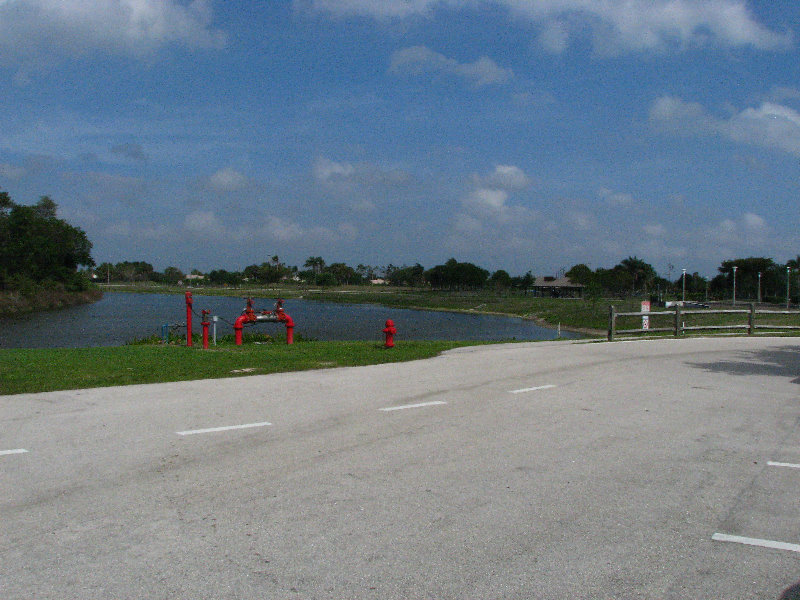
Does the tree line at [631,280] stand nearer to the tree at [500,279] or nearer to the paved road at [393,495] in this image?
the tree at [500,279]

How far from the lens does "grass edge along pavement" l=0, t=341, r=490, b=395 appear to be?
38.0 feet

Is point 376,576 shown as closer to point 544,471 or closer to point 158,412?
point 544,471

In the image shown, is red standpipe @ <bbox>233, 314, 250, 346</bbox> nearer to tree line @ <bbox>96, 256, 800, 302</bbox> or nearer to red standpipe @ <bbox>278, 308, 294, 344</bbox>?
red standpipe @ <bbox>278, 308, 294, 344</bbox>

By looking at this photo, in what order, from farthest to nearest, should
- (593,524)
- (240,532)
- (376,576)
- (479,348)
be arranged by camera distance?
(479,348) → (593,524) → (240,532) → (376,576)

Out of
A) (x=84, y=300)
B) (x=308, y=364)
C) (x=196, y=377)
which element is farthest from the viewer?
(x=84, y=300)

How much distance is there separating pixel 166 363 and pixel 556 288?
138589mm

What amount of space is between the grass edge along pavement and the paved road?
1.10 m

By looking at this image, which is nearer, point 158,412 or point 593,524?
point 593,524

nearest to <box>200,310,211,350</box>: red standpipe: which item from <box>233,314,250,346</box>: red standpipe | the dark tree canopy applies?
<box>233,314,250,346</box>: red standpipe

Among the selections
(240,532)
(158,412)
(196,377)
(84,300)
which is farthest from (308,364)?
(84,300)

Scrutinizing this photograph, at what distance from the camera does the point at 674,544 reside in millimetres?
4930

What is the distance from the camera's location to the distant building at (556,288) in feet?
465

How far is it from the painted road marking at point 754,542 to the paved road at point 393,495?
0.02 metres

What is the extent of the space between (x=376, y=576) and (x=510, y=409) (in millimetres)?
5910
